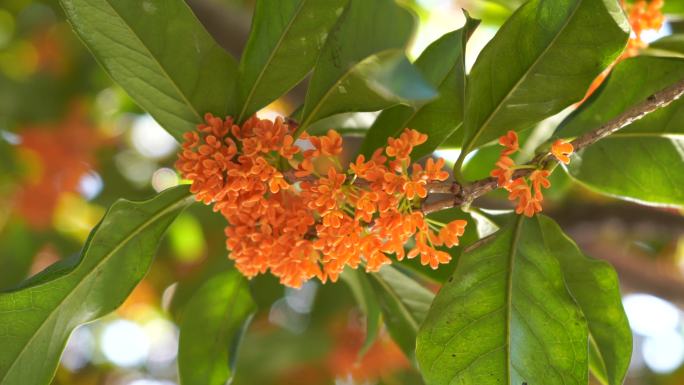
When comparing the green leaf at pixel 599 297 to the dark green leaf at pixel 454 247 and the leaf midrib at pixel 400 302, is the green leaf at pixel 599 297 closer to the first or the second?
the dark green leaf at pixel 454 247

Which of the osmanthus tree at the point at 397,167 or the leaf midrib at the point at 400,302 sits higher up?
the osmanthus tree at the point at 397,167

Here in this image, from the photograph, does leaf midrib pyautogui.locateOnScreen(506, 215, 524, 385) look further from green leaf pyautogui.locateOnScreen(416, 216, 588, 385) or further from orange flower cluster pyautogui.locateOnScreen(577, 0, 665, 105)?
orange flower cluster pyautogui.locateOnScreen(577, 0, 665, 105)

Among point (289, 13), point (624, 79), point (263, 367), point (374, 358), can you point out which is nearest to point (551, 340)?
point (624, 79)

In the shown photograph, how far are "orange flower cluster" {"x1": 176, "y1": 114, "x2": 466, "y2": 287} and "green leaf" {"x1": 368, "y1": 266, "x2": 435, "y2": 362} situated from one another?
1.11 feet

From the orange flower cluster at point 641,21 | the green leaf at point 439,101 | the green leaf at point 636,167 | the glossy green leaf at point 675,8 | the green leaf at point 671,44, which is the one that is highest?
the glossy green leaf at point 675,8

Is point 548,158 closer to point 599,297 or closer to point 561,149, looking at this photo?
point 561,149

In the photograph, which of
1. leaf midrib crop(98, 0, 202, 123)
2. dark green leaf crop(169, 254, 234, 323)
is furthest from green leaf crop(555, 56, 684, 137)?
dark green leaf crop(169, 254, 234, 323)

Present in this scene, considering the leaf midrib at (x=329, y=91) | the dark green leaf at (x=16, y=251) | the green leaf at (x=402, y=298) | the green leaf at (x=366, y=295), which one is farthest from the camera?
the dark green leaf at (x=16, y=251)

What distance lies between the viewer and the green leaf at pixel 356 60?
138 cm

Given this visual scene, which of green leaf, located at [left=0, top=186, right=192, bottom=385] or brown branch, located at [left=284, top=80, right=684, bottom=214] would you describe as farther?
green leaf, located at [left=0, top=186, right=192, bottom=385]

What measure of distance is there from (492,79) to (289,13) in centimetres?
42

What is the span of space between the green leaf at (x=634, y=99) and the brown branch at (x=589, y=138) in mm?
164

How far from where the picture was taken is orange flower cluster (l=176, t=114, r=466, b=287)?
149 cm

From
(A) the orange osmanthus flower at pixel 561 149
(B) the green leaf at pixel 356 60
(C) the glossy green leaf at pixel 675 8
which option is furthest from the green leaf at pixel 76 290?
(C) the glossy green leaf at pixel 675 8
